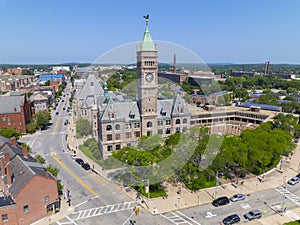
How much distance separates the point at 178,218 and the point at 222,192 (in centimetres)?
1404

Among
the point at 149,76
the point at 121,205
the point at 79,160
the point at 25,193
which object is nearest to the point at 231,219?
the point at 121,205

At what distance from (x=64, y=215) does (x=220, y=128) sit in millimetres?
75153

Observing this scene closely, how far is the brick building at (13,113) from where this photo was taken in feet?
299

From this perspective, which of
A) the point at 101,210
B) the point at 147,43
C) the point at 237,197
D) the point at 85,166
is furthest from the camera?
the point at 85,166

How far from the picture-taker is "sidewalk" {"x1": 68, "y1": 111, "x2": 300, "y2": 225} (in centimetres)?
4406

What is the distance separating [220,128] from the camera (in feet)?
331

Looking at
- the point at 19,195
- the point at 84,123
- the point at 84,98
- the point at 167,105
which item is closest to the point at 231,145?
the point at 167,105

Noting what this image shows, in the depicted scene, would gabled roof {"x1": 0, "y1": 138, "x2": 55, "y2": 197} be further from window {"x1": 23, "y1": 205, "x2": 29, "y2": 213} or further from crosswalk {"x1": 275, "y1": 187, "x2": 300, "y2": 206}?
crosswalk {"x1": 275, "y1": 187, "x2": 300, "y2": 206}

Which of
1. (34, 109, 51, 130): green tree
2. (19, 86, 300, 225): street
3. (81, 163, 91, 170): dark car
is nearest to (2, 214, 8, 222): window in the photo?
(19, 86, 300, 225): street

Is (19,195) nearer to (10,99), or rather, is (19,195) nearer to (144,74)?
(144,74)

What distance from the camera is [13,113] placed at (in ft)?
301

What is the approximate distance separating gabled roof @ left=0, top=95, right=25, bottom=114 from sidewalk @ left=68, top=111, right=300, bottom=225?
48.0 m

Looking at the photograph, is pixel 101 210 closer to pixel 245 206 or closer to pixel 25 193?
pixel 25 193

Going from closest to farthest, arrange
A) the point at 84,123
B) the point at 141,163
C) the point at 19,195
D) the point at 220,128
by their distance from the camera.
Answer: the point at 19,195, the point at 141,163, the point at 84,123, the point at 220,128
